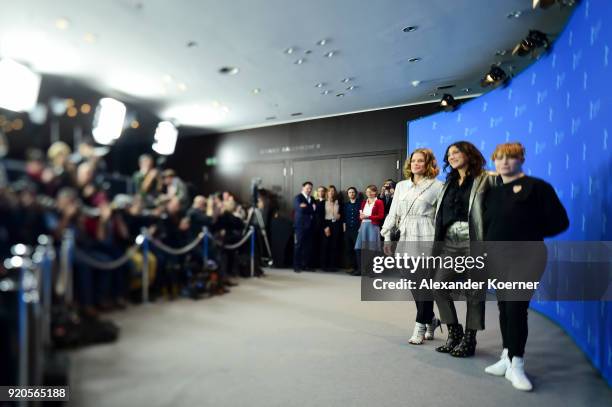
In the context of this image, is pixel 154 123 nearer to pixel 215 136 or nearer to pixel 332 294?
pixel 215 136

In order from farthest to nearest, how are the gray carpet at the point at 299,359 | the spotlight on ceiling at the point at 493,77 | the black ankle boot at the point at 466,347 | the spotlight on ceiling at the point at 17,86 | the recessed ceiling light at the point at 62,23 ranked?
1. the black ankle boot at the point at 466,347
2. the spotlight on ceiling at the point at 493,77
3. the gray carpet at the point at 299,359
4. the recessed ceiling light at the point at 62,23
5. the spotlight on ceiling at the point at 17,86

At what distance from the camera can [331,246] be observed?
2.46 meters

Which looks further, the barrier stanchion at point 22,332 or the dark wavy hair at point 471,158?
the dark wavy hair at point 471,158

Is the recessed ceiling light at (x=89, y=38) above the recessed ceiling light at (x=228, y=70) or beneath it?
beneath

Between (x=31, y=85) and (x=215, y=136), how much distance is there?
528 millimetres

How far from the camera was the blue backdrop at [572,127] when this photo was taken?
2443mm

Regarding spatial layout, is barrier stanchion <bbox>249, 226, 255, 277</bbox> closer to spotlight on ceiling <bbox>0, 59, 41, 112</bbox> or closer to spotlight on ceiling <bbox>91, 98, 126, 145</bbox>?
spotlight on ceiling <bbox>91, 98, 126, 145</bbox>

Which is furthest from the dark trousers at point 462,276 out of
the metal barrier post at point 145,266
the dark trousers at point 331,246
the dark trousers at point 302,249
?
the metal barrier post at point 145,266

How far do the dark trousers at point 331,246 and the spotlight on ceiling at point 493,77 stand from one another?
1197 mm

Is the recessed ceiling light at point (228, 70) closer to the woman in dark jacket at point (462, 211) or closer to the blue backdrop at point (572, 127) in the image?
the blue backdrop at point (572, 127)

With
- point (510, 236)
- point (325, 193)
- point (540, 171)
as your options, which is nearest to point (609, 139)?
point (510, 236)

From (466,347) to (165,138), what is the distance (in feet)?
8.80

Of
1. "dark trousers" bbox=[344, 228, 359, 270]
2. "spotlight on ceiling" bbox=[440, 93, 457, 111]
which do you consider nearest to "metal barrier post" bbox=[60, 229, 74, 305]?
"dark trousers" bbox=[344, 228, 359, 270]

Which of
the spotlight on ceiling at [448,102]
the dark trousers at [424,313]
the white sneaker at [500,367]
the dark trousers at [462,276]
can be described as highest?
the spotlight on ceiling at [448,102]
